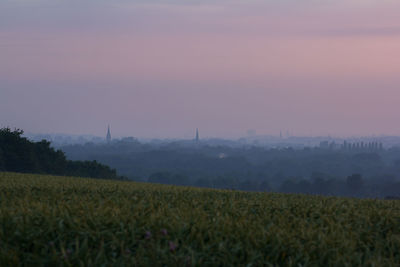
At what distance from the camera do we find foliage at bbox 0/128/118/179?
162 ft

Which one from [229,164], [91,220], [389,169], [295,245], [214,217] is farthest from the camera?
[229,164]

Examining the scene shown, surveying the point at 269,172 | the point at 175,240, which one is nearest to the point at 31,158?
the point at 175,240

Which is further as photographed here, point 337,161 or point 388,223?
point 337,161

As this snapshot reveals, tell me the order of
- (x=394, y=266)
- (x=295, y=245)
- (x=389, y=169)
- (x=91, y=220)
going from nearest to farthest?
(x=394, y=266), (x=295, y=245), (x=91, y=220), (x=389, y=169)

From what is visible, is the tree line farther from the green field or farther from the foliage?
the green field

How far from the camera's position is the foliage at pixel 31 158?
4934 cm

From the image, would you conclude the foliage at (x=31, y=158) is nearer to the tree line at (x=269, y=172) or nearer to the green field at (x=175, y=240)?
the green field at (x=175, y=240)

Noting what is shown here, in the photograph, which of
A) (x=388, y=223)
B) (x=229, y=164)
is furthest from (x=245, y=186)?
(x=388, y=223)

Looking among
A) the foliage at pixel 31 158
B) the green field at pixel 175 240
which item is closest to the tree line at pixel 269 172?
the foliage at pixel 31 158

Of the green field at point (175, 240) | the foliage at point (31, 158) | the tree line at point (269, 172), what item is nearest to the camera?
the green field at point (175, 240)

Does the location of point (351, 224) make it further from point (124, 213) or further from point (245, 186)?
point (245, 186)

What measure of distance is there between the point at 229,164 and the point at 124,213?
158925 millimetres

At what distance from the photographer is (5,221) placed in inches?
218

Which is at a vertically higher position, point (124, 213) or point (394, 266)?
point (124, 213)
